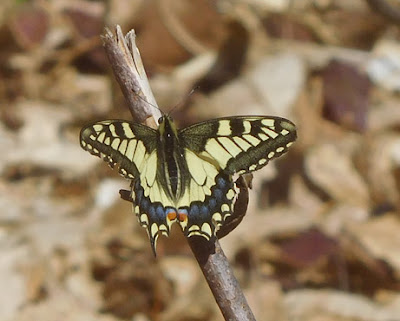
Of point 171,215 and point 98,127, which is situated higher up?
point 98,127

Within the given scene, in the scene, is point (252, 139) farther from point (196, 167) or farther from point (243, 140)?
point (196, 167)

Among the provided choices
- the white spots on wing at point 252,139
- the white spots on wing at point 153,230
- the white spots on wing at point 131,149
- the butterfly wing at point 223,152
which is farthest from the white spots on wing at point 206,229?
the white spots on wing at point 131,149

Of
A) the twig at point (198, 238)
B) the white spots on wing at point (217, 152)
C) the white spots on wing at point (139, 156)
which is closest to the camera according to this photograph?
the twig at point (198, 238)

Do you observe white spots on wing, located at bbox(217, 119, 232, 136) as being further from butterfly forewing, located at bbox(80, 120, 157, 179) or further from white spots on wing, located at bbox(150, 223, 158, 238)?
white spots on wing, located at bbox(150, 223, 158, 238)

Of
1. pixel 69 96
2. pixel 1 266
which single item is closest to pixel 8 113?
pixel 69 96

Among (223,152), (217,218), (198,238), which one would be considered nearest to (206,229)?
(198,238)

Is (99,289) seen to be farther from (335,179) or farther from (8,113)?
(8,113)

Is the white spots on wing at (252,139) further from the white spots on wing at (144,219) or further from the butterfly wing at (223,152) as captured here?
the white spots on wing at (144,219)
